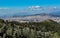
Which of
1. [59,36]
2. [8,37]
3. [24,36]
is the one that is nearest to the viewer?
[8,37]

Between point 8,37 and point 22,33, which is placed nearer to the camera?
point 8,37

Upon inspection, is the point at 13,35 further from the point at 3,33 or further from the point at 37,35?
the point at 37,35

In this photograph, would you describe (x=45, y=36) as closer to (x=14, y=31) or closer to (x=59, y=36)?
(x=59, y=36)

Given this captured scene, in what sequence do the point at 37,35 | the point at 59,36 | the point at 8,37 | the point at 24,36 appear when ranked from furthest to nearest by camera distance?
the point at 59,36, the point at 37,35, the point at 24,36, the point at 8,37

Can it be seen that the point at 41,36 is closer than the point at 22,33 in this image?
No

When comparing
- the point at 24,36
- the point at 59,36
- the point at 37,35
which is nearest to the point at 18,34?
the point at 24,36

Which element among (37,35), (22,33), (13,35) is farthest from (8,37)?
(37,35)

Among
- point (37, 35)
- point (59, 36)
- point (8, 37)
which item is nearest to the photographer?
point (8, 37)

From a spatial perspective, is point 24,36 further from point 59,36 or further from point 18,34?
point 59,36

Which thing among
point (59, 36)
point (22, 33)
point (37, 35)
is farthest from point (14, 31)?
point (59, 36)
